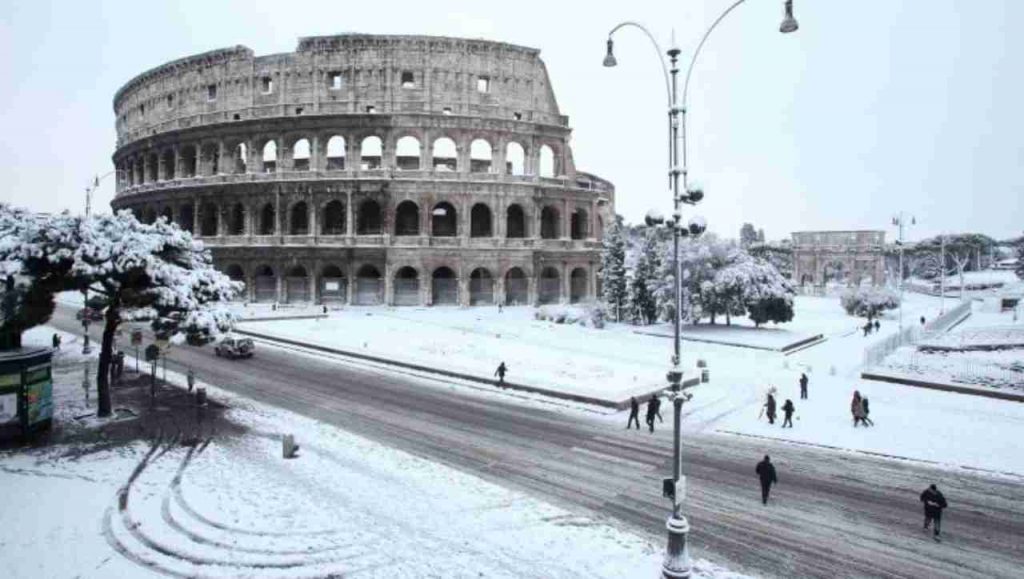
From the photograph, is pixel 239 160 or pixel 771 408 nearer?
pixel 771 408

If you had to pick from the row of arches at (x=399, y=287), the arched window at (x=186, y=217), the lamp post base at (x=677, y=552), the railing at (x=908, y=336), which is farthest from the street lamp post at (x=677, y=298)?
the arched window at (x=186, y=217)

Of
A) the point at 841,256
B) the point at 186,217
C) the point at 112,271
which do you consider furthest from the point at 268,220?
the point at 841,256

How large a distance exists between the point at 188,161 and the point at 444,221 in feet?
80.7

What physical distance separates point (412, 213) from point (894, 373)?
36.1 m

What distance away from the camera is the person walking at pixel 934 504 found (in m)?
11.0

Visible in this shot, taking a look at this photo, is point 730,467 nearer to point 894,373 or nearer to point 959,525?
point 959,525

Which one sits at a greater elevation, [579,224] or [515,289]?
[579,224]

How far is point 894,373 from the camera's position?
26766 mm

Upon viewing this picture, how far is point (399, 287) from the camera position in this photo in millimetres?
47156

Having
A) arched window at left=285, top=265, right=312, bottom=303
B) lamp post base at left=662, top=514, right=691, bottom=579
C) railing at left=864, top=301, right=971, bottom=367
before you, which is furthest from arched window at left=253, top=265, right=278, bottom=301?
lamp post base at left=662, top=514, right=691, bottom=579

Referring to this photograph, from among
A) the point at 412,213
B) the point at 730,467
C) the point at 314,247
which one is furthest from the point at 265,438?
the point at 412,213

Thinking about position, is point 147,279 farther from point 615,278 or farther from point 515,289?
point 615,278

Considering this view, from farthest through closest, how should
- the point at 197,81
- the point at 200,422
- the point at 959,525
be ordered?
the point at 197,81 → the point at 200,422 → the point at 959,525

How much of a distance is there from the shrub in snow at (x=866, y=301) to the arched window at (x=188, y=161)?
205ft
